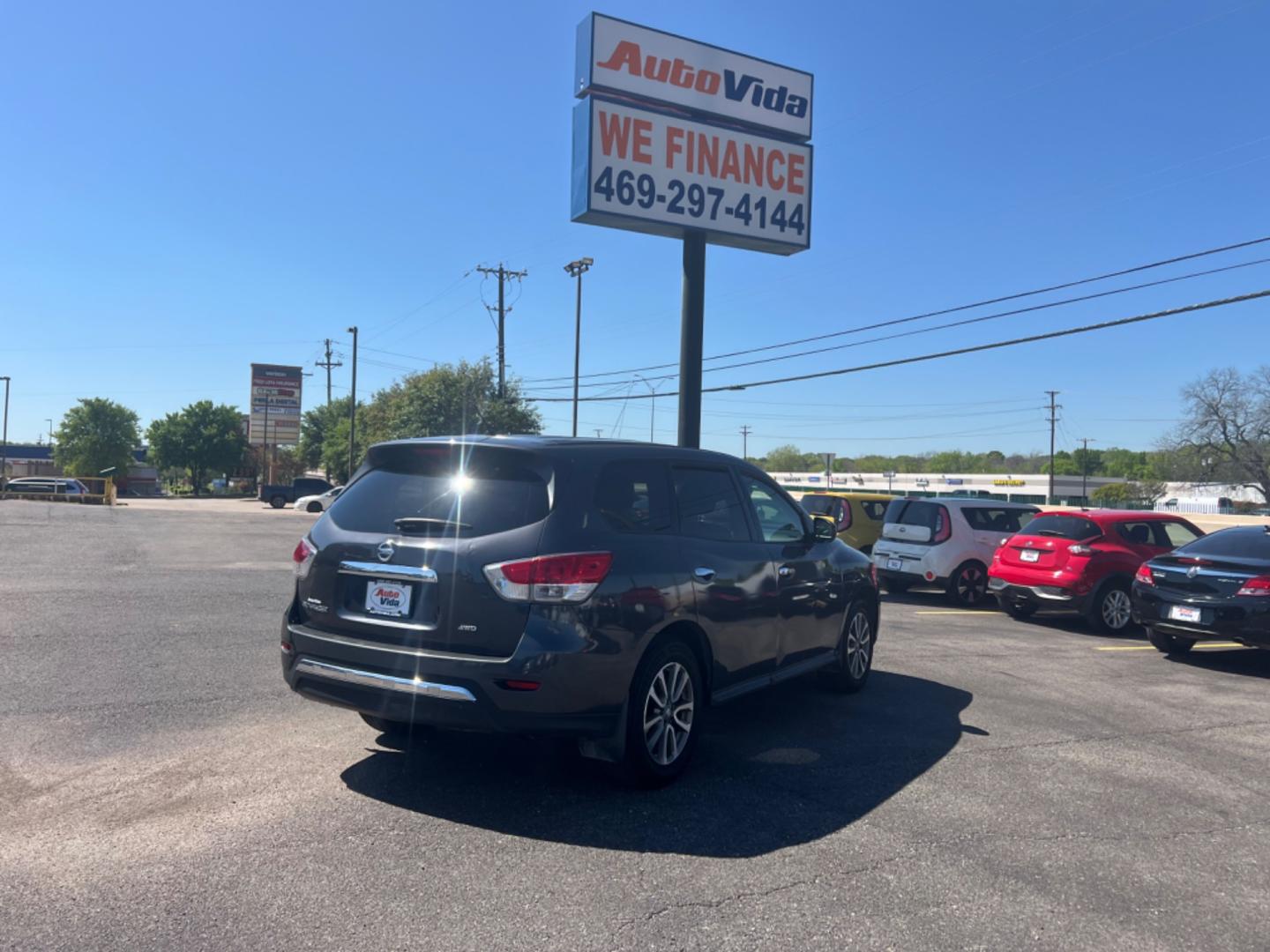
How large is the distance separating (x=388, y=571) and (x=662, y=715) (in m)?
1.58

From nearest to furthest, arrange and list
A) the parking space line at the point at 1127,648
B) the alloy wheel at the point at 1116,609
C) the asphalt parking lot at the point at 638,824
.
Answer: the asphalt parking lot at the point at 638,824 < the parking space line at the point at 1127,648 < the alloy wheel at the point at 1116,609

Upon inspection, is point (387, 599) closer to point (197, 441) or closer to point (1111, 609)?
point (1111, 609)

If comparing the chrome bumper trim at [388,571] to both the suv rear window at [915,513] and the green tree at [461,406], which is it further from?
the green tree at [461,406]

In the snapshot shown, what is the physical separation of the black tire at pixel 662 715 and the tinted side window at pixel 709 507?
2.44ft

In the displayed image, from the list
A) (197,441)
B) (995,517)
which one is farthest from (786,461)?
(995,517)

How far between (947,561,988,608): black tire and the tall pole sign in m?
8.34

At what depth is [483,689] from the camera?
4.38 meters

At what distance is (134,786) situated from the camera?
4781mm

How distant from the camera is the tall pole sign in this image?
66.4 ft

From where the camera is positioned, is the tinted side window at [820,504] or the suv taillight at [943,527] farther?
the tinted side window at [820,504]

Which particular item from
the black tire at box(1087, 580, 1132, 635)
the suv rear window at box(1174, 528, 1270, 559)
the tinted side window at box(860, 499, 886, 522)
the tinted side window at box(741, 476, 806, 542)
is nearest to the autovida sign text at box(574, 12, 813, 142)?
the tinted side window at box(860, 499, 886, 522)

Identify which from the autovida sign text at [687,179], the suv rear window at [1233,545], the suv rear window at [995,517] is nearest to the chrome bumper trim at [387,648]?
the suv rear window at [1233,545]

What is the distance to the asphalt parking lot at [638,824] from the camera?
11.4 ft

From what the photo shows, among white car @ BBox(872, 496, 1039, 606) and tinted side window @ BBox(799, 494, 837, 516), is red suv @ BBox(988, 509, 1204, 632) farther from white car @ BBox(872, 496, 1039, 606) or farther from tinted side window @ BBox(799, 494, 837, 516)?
tinted side window @ BBox(799, 494, 837, 516)
